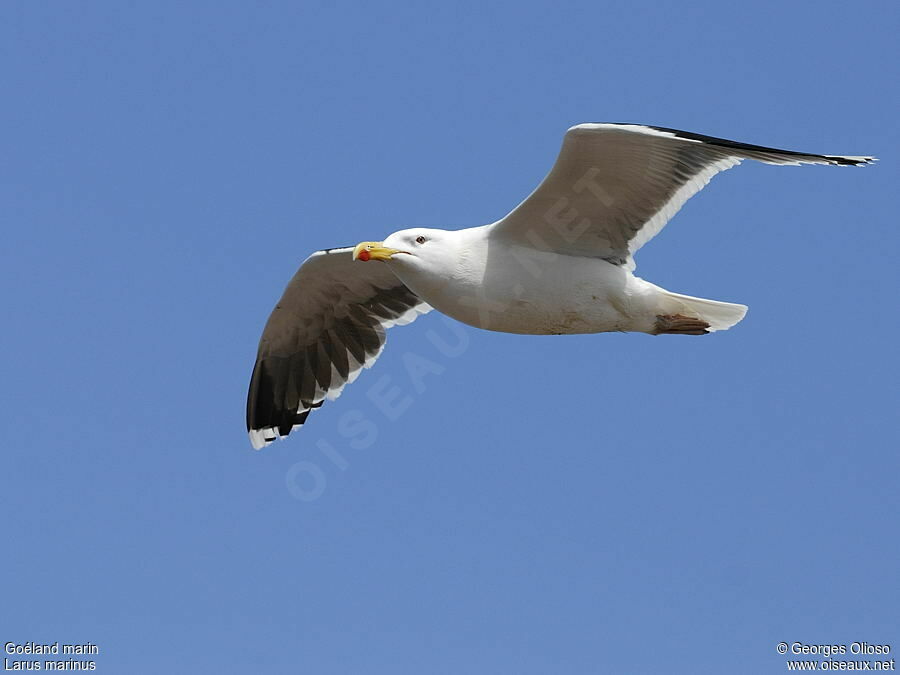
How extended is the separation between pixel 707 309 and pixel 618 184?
3.95 ft

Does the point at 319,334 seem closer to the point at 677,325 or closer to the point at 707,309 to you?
the point at 677,325

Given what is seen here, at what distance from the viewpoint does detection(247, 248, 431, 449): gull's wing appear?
33.8 feet

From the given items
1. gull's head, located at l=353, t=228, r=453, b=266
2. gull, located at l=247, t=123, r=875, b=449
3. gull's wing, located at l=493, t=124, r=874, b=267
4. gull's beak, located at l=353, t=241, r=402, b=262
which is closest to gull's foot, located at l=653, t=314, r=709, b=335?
gull, located at l=247, t=123, r=875, b=449

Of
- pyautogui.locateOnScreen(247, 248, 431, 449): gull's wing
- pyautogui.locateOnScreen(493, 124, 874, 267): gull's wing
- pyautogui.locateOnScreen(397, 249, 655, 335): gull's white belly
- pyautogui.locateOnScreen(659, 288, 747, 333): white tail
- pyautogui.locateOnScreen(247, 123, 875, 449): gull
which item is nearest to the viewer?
pyautogui.locateOnScreen(493, 124, 874, 267): gull's wing

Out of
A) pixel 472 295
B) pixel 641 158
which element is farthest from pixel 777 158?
pixel 472 295

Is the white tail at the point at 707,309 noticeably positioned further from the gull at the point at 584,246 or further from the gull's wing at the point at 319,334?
the gull's wing at the point at 319,334

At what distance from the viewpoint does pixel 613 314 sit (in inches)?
329

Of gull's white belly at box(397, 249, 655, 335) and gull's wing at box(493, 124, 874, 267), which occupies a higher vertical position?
gull's wing at box(493, 124, 874, 267)

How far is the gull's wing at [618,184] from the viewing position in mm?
7703

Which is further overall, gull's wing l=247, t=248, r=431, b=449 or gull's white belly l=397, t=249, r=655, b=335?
gull's wing l=247, t=248, r=431, b=449

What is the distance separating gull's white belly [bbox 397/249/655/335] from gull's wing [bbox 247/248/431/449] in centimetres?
195

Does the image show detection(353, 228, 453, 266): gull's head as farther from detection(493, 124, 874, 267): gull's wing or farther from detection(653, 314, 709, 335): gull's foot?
detection(653, 314, 709, 335): gull's foot

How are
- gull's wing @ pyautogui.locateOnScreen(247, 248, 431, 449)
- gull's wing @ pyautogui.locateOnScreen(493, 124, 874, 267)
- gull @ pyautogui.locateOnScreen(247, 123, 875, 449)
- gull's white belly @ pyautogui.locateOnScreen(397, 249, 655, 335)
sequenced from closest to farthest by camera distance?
gull's wing @ pyautogui.locateOnScreen(493, 124, 874, 267)
gull @ pyautogui.locateOnScreen(247, 123, 875, 449)
gull's white belly @ pyautogui.locateOnScreen(397, 249, 655, 335)
gull's wing @ pyautogui.locateOnScreen(247, 248, 431, 449)

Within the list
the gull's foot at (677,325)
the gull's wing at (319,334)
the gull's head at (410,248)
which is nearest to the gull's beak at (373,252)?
the gull's head at (410,248)
